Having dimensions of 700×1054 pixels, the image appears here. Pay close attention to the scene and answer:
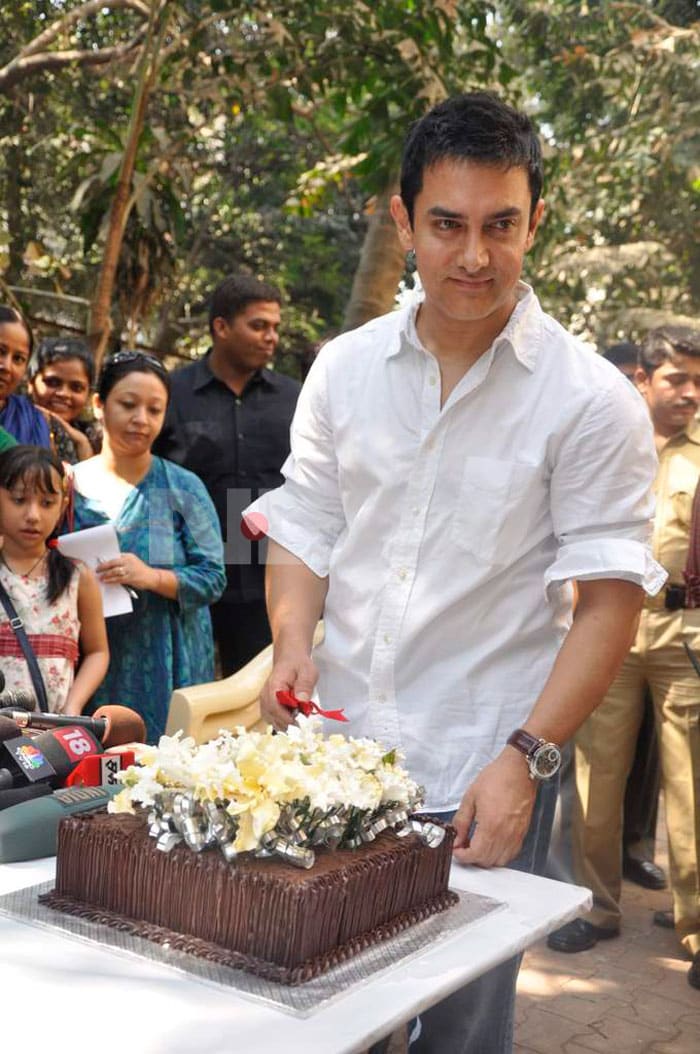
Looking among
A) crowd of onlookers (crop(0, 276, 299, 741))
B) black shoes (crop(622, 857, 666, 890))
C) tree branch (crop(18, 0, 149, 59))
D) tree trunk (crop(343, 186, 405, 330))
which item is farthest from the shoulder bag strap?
tree branch (crop(18, 0, 149, 59))

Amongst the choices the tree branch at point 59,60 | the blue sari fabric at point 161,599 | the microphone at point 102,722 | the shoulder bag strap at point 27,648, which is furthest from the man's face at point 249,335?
the tree branch at point 59,60

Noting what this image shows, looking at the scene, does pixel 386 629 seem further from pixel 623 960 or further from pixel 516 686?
pixel 623 960

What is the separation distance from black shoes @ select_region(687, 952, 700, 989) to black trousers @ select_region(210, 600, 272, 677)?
198 cm

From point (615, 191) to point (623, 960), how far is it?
406 inches

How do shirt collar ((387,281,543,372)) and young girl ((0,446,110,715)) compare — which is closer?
shirt collar ((387,281,543,372))

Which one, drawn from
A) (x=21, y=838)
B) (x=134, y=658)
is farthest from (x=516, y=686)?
(x=134, y=658)

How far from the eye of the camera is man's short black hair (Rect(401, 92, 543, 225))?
6.32 ft

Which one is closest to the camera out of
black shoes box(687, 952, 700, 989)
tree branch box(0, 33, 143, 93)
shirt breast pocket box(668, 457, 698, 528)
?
black shoes box(687, 952, 700, 989)

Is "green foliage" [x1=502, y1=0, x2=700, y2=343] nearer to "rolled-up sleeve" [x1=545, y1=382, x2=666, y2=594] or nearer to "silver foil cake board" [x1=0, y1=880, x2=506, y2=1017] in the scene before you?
"rolled-up sleeve" [x1=545, y1=382, x2=666, y2=594]

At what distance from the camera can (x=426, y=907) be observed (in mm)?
1640

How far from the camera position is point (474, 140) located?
192cm

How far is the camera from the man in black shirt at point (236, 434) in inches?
189

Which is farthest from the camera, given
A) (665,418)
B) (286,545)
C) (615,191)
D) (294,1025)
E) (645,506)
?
(615,191)

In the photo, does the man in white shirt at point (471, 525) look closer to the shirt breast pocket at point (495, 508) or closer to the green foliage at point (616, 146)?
the shirt breast pocket at point (495, 508)
